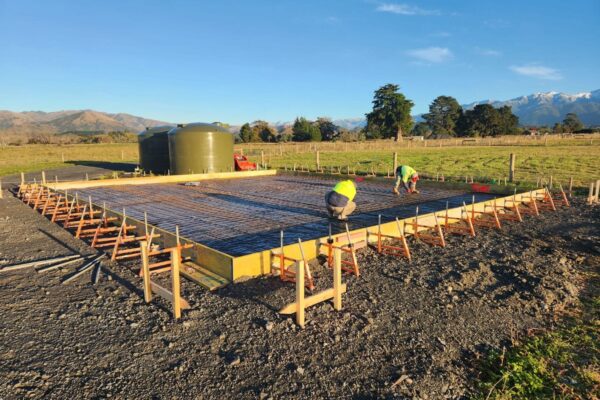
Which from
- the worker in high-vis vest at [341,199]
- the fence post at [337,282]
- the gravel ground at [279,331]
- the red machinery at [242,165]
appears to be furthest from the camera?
the red machinery at [242,165]

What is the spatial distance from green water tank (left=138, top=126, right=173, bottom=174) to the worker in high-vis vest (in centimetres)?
1547

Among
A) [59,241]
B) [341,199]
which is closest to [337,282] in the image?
[341,199]

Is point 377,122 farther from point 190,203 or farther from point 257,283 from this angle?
point 257,283

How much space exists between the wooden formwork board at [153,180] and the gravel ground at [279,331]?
31.8 feet

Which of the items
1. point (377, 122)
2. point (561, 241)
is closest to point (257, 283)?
point (561, 241)

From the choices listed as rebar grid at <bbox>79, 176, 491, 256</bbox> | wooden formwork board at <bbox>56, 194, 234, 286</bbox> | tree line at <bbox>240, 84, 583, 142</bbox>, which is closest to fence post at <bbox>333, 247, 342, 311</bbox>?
wooden formwork board at <bbox>56, 194, 234, 286</bbox>

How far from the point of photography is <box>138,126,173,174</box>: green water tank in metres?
22.5

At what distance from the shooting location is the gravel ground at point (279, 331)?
3656mm

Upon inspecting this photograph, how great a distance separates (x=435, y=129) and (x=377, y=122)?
61.1 feet

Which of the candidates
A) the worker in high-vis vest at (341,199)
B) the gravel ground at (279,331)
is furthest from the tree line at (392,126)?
the gravel ground at (279,331)

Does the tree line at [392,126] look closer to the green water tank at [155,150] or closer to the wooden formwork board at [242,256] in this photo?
the green water tank at [155,150]

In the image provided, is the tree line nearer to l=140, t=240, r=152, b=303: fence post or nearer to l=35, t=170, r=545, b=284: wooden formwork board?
l=35, t=170, r=545, b=284: wooden formwork board

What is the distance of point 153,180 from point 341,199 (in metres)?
11.0

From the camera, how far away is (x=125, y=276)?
6.35m
